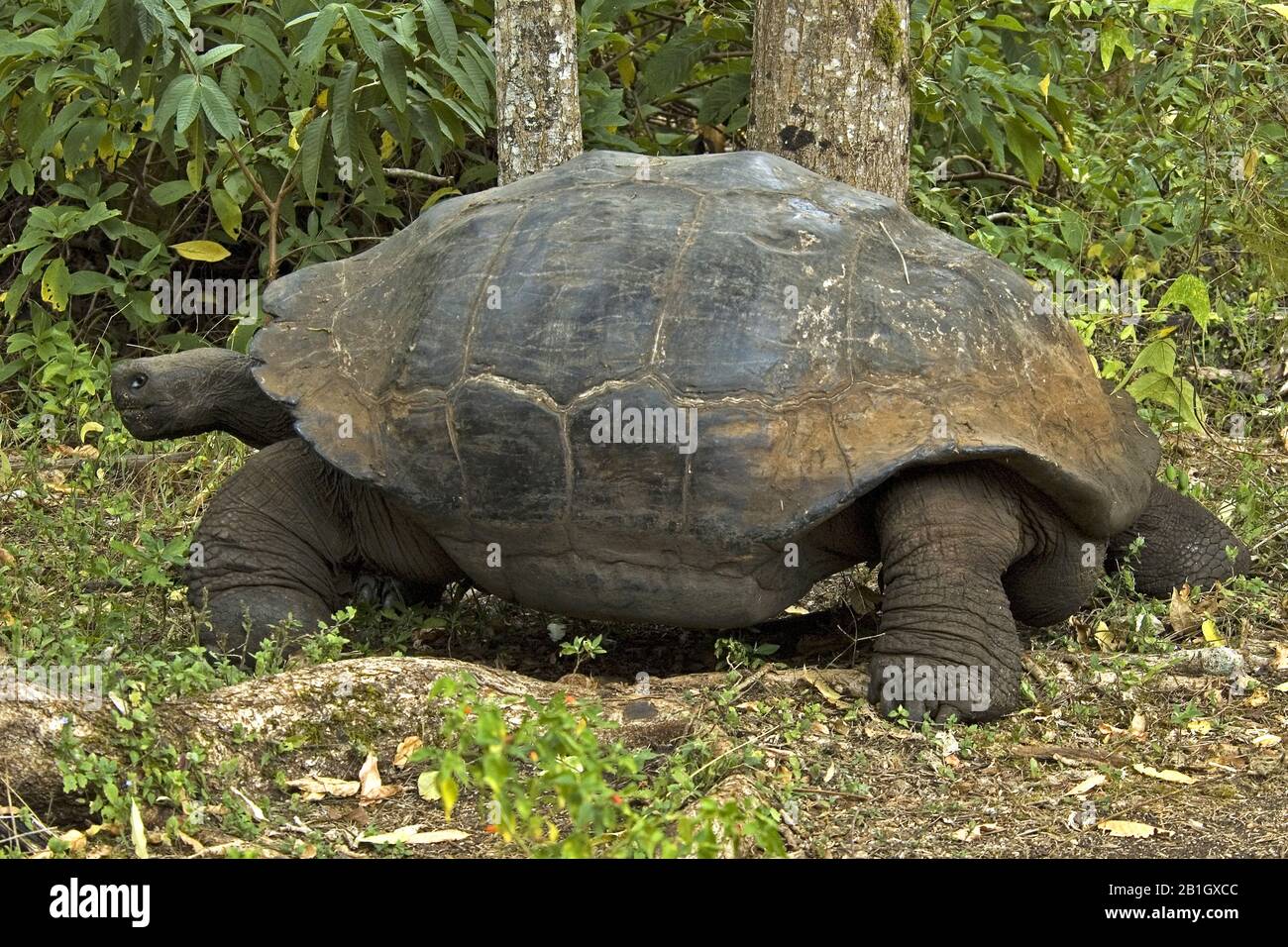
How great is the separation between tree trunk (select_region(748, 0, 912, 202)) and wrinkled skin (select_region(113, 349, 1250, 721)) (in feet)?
6.40

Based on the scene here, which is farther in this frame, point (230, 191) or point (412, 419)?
point (230, 191)

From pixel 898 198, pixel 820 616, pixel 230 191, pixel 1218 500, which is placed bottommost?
pixel 820 616

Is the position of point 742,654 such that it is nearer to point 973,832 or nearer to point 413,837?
point 973,832

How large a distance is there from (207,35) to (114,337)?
6.65 feet

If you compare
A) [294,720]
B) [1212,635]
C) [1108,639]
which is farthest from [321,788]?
[1212,635]

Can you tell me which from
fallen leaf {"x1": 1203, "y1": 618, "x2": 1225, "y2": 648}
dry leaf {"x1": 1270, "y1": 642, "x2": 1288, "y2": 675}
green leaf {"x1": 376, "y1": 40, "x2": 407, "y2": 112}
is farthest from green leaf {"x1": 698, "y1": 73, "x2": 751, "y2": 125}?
dry leaf {"x1": 1270, "y1": 642, "x2": 1288, "y2": 675}

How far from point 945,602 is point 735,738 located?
969 millimetres

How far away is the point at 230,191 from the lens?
809 cm

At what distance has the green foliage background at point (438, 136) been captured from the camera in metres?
7.32

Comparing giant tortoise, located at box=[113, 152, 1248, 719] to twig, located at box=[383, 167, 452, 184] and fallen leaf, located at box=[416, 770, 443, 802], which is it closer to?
fallen leaf, located at box=[416, 770, 443, 802]
